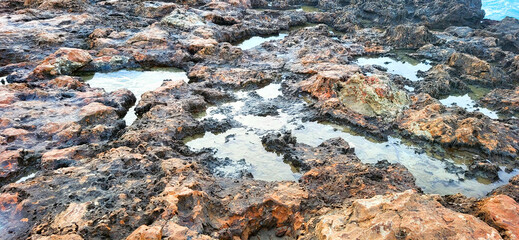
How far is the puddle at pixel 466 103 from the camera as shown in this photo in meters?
7.91

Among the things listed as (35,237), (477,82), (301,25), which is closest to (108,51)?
(35,237)

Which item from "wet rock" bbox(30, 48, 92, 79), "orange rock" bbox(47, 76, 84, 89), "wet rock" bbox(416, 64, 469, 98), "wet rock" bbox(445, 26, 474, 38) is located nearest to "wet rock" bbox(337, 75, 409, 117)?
"wet rock" bbox(416, 64, 469, 98)

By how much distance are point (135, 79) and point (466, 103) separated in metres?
8.78

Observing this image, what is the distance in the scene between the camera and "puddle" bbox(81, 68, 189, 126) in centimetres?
795

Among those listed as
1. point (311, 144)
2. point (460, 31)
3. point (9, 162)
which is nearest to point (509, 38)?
point (460, 31)

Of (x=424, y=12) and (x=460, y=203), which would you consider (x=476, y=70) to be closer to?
(x=460, y=203)

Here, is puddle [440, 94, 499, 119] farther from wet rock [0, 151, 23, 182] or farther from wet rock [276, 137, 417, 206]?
wet rock [0, 151, 23, 182]

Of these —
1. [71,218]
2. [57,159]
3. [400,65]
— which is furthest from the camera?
[400,65]

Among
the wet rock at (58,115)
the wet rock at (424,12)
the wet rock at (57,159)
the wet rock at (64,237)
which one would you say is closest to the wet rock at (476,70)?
the wet rock at (424,12)

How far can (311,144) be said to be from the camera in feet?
20.3

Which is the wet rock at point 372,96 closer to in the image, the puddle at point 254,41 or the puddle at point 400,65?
the puddle at point 400,65

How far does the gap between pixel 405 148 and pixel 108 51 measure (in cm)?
825

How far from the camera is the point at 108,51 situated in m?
9.21

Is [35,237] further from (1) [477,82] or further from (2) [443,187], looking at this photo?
(1) [477,82]
